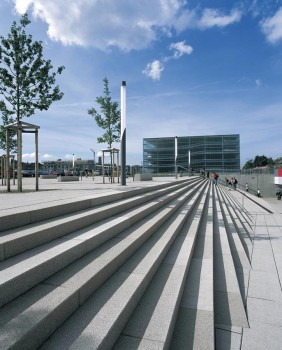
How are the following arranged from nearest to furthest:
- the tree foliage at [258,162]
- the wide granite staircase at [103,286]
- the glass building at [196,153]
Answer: the wide granite staircase at [103,286]
the glass building at [196,153]
the tree foliage at [258,162]

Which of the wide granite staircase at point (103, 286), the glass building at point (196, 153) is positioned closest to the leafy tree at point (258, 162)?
the glass building at point (196, 153)

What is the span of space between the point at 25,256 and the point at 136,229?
2.12 metres

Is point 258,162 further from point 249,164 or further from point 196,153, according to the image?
point 196,153

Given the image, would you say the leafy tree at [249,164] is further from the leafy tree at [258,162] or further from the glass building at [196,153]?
the glass building at [196,153]

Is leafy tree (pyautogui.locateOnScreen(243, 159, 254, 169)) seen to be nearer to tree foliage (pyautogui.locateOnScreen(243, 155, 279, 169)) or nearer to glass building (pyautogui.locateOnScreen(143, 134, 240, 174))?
tree foliage (pyautogui.locateOnScreen(243, 155, 279, 169))

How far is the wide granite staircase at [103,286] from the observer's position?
5.90 ft

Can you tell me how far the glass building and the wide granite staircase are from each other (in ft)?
230

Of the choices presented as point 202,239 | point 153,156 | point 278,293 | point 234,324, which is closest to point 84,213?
point 234,324

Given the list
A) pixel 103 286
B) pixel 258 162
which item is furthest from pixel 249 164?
pixel 103 286

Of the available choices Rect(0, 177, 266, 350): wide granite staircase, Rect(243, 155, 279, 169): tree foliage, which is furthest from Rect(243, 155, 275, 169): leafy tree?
Rect(0, 177, 266, 350): wide granite staircase

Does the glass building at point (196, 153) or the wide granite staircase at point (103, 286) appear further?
the glass building at point (196, 153)

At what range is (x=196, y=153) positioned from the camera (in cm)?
8025

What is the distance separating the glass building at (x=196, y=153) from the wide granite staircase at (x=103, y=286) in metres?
70.1

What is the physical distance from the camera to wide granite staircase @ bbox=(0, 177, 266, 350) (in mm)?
1798
